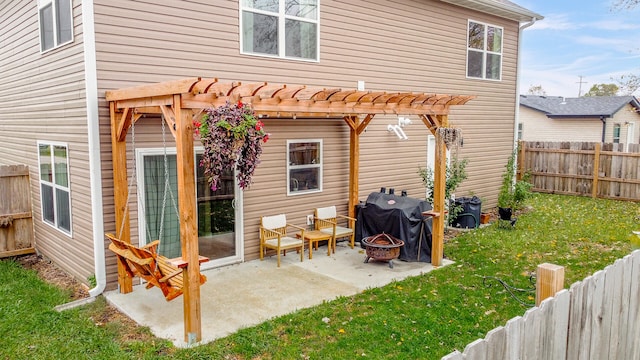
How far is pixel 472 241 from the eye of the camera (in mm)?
9523

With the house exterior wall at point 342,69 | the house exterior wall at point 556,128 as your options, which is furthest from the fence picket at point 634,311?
the house exterior wall at point 556,128

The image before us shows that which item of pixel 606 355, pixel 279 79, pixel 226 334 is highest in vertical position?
pixel 279 79

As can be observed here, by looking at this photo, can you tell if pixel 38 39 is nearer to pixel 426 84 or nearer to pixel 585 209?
pixel 426 84

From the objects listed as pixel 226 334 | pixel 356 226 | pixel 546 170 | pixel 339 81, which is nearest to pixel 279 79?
pixel 339 81

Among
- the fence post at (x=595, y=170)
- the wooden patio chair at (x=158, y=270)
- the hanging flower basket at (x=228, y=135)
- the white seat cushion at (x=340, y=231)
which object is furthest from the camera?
the fence post at (x=595, y=170)

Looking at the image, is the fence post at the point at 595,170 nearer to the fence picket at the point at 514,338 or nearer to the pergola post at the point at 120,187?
the pergola post at the point at 120,187

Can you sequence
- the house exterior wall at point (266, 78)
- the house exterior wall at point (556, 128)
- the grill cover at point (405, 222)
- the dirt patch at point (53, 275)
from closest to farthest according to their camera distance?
the house exterior wall at point (266, 78)
the dirt patch at point (53, 275)
the grill cover at point (405, 222)
the house exterior wall at point (556, 128)

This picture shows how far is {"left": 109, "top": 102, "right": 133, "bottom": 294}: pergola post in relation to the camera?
20.6 feet

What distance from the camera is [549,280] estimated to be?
9.87 feet

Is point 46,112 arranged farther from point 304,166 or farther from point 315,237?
point 315,237

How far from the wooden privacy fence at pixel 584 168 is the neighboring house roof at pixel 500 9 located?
4.83m

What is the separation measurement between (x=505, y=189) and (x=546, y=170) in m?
5.42

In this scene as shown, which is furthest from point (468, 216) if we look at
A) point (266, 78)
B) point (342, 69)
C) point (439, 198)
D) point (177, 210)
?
point (177, 210)

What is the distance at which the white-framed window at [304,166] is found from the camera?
869 cm
